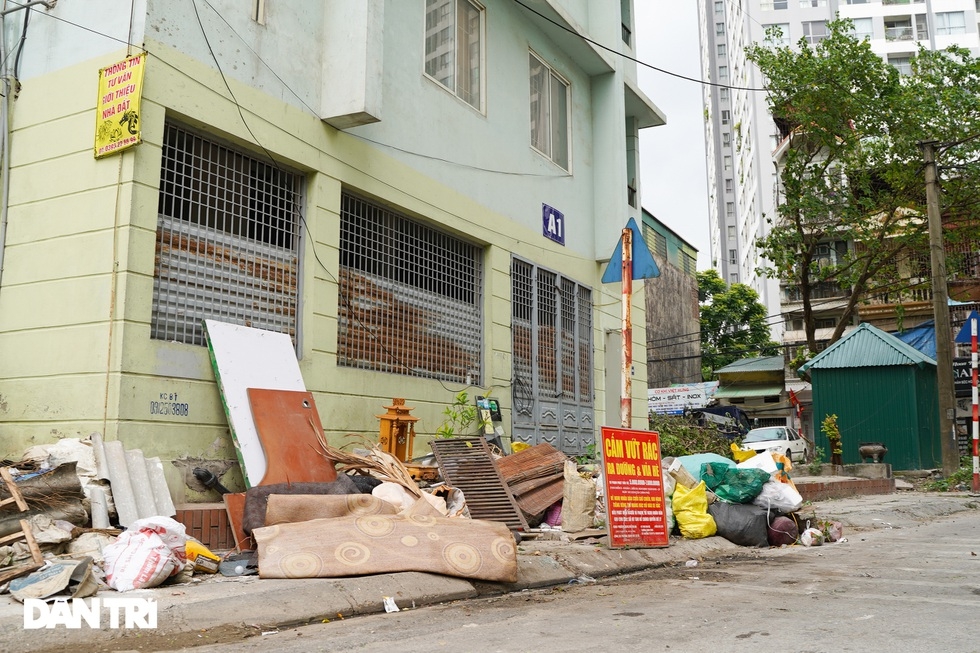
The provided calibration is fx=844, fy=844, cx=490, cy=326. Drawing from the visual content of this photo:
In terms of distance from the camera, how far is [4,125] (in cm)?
787

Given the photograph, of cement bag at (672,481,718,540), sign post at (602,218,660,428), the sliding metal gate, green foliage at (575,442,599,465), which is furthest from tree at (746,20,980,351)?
cement bag at (672,481,718,540)

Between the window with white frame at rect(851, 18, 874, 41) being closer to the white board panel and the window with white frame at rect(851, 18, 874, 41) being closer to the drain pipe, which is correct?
the white board panel

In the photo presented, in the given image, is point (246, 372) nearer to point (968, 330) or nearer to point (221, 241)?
point (221, 241)

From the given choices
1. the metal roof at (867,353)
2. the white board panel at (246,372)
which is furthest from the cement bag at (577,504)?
the metal roof at (867,353)

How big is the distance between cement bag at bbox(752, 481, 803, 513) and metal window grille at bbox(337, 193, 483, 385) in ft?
13.3

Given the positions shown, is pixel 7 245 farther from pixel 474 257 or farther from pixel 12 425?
pixel 474 257

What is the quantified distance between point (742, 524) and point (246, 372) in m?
5.50

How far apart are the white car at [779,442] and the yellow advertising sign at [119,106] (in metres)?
24.0

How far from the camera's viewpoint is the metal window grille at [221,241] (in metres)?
7.53

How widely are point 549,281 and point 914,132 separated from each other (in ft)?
56.2

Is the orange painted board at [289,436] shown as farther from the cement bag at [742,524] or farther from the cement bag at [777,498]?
the cement bag at [777,498]

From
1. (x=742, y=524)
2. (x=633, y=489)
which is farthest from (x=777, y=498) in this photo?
(x=633, y=489)

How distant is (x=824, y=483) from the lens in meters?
15.7

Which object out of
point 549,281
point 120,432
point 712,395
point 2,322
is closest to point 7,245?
point 2,322
